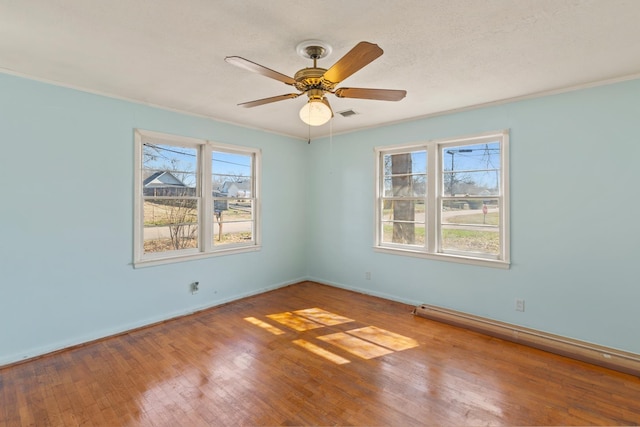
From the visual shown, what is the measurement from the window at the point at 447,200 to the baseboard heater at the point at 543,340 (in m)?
0.67

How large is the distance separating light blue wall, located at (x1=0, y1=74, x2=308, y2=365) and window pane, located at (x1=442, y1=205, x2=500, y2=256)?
3339 millimetres

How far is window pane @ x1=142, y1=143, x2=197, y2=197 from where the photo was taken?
3.64 meters

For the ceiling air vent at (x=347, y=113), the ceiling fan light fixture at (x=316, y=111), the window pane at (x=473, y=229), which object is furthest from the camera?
the ceiling air vent at (x=347, y=113)

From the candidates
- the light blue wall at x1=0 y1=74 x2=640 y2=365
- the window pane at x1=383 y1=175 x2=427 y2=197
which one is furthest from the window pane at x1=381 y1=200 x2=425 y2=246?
the light blue wall at x1=0 y1=74 x2=640 y2=365

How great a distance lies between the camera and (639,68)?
2.60 meters

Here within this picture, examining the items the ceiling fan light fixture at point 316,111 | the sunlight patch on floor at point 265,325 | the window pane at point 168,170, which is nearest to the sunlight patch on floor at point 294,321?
the sunlight patch on floor at point 265,325

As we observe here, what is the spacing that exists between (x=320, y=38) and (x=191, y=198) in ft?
9.03

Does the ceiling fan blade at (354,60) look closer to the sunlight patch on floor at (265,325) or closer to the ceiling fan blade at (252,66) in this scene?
the ceiling fan blade at (252,66)

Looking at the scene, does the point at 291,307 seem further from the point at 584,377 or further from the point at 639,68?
the point at 639,68

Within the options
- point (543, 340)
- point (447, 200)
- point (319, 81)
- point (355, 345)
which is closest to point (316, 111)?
point (319, 81)

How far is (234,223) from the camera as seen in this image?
455cm

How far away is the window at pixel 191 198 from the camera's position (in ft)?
11.9

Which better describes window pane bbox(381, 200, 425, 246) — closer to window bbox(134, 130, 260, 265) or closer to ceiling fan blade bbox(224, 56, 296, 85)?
window bbox(134, 130, 260, 265)

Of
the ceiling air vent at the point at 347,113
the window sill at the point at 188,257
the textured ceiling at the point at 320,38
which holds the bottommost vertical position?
the window sill at the point at 188,257
